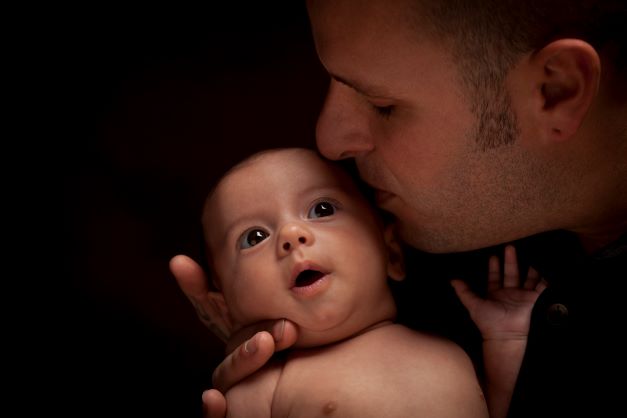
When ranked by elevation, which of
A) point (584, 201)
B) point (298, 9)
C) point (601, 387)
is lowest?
point (601, 387)

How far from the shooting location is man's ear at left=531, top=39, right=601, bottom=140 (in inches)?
46.1

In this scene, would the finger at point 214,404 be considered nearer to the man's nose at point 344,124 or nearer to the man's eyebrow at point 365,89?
the man's nose at point 344,124

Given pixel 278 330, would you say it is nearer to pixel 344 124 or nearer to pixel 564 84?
pixel 344 124

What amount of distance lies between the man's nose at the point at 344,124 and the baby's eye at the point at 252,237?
202 millimetres

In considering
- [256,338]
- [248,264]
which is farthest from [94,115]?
[256,338]

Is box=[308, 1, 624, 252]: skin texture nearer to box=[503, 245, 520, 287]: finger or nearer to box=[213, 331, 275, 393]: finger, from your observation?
box=[503, 245, 520, 287]: finger

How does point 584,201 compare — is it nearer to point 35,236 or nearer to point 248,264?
point 248,264

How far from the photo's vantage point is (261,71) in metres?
1.89

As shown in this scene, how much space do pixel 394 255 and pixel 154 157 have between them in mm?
674

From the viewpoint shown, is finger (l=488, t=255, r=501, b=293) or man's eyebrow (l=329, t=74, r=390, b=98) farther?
finger (l=488, t=255, r=501, b=293)

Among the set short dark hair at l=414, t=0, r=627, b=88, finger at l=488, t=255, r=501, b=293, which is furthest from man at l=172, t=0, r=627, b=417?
finger at l=488, t=255, r=501, b=293

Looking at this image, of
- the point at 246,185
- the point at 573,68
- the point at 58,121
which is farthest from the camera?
the point at 58,121

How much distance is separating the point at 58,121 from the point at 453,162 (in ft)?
3.20

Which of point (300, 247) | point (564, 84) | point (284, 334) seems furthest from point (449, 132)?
point (284, 334)
